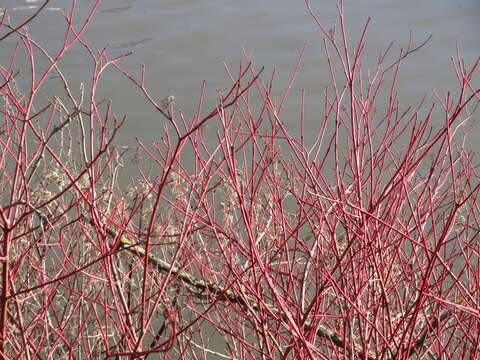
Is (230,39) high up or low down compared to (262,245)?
down

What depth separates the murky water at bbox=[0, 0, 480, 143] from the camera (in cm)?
1061

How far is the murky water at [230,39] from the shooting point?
1061 cm

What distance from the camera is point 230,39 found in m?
12.2

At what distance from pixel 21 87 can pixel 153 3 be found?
3487 mm

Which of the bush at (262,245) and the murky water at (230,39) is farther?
the murky water at (230,39)

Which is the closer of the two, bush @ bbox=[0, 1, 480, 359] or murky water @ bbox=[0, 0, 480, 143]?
bush @ bbox=[0, 1, 480, 359]

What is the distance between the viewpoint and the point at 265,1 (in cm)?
1316

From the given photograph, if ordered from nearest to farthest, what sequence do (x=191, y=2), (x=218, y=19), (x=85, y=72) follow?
(x=85, y=72), (x=218, y=19), (x=191, y=2)

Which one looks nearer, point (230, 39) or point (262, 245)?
point (262, 245)

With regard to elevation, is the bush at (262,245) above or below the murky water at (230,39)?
above

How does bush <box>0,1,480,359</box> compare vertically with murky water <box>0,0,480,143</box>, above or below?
above

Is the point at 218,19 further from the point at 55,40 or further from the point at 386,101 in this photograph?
the point at 386,101

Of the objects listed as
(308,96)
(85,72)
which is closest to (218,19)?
(85,72)

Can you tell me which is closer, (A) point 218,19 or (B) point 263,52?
(B) point 263,52
